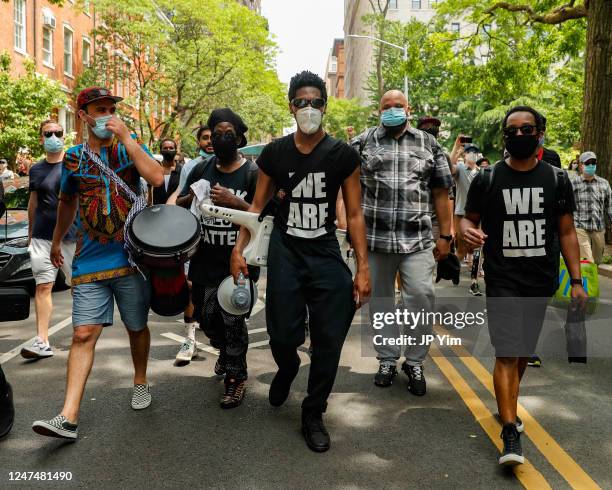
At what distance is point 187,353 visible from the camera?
19.5 feet

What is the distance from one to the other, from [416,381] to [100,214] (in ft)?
8.40

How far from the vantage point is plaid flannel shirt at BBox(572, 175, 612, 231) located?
923 cm

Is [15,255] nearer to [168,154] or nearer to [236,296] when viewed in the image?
[168,154]

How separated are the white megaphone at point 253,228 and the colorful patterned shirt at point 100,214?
55 centimetres

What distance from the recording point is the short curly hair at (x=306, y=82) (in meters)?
4.11

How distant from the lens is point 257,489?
3398 millimetres

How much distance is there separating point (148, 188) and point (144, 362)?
118cm

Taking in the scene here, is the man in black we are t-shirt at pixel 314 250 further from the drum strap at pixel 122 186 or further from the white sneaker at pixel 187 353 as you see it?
the white sneaker at pixel 187 353

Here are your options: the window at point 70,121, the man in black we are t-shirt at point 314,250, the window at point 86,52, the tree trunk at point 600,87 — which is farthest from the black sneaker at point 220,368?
the window at point 86,52

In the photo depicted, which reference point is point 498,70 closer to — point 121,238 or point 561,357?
point 561,357

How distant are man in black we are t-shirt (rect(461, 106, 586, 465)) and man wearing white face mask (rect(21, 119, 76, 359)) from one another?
381cm

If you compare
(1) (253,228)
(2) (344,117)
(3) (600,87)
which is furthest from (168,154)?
(2) (344,117)

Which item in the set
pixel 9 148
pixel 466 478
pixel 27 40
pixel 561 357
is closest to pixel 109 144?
pixel 466 478

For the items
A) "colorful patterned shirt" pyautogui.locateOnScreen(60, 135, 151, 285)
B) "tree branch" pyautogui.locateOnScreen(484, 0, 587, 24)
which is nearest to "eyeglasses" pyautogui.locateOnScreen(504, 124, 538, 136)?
"colorful patterned shirt" pyautogui.locateOnScreen(60, 135, 151, 285)
